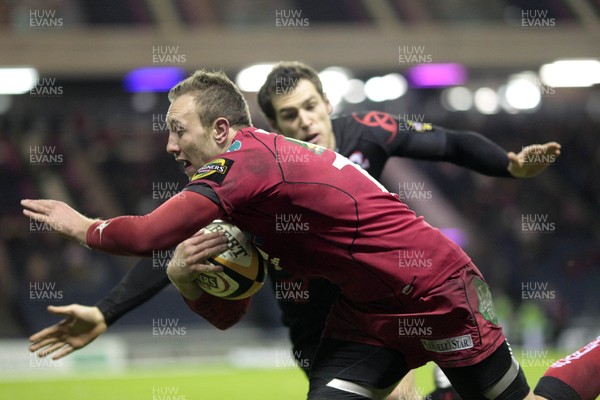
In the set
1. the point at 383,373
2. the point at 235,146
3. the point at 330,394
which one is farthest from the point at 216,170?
the point at 383,373

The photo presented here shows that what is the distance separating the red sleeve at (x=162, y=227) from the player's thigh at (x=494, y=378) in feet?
4.31

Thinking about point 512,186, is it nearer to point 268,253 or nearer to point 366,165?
point 366,165

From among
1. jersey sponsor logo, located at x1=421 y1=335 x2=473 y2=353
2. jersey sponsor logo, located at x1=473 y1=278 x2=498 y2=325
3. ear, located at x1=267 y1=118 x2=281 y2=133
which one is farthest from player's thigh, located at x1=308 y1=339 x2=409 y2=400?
ear, located at x1=267 y1=118 x2=281 y2=133

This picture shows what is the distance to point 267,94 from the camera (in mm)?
4941

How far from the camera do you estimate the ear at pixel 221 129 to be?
3.55m

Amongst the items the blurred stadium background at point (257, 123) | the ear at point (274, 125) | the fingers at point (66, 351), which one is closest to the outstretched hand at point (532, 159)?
the ear at point (274, 125)

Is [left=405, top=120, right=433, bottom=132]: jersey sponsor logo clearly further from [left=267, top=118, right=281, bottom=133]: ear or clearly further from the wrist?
the wrist

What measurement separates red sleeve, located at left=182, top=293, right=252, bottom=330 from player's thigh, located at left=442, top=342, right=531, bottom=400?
1017 millimetres

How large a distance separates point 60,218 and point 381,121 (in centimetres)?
219

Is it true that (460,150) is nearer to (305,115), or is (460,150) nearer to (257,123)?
(305,115)

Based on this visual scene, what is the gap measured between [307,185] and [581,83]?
18.0 m

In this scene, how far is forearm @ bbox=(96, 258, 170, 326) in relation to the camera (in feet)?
14.6

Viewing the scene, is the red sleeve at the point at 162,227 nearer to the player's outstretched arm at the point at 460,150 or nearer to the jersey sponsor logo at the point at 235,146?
the jersey sponsor logo at the point at 235,146

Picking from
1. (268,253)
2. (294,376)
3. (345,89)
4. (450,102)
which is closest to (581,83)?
Answer: (450,102)
